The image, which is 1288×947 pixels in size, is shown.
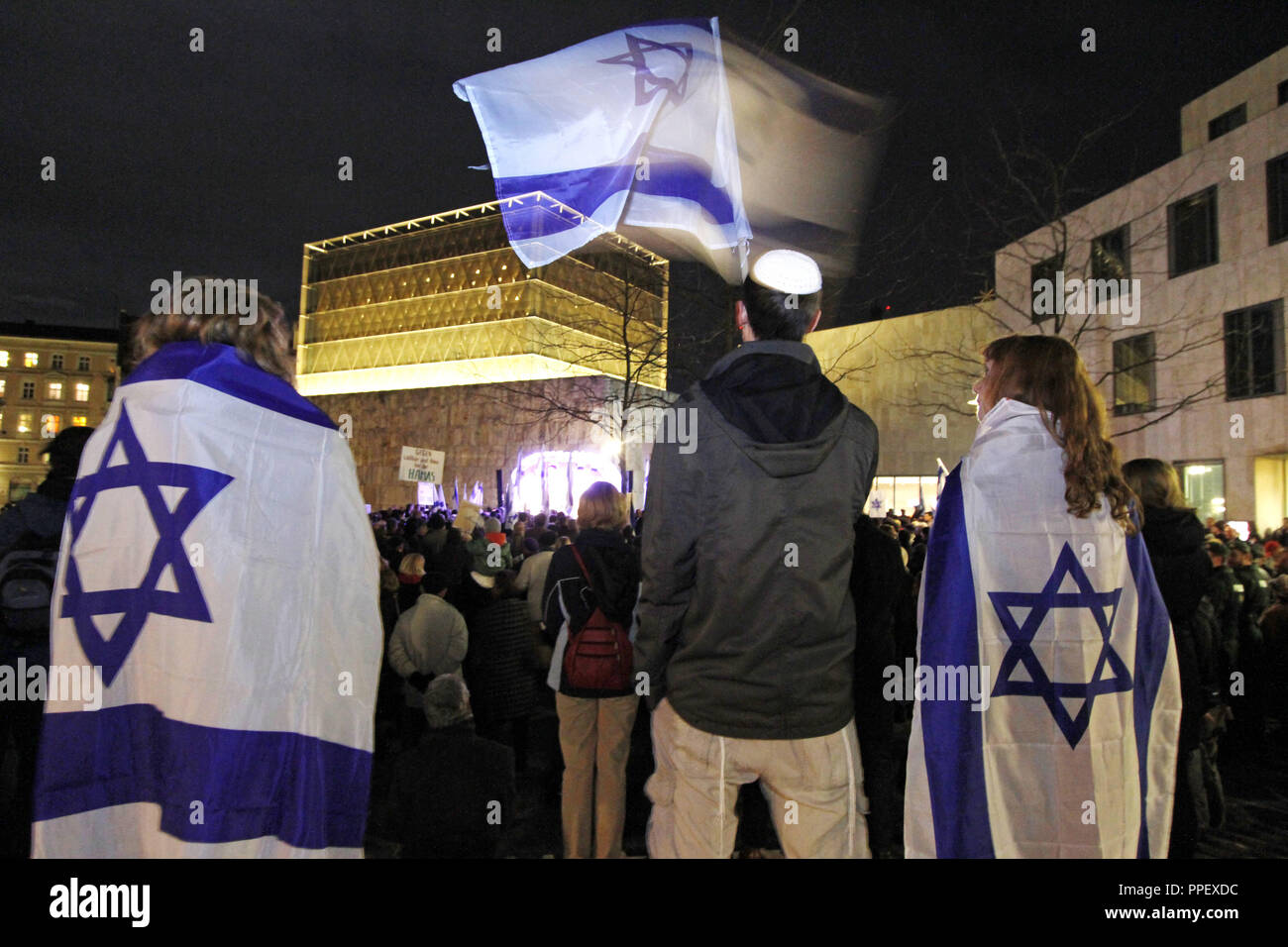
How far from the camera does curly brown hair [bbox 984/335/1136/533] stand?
249cm

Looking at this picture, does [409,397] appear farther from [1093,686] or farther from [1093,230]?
[1093,686]

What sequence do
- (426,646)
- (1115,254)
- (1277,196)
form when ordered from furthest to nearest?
(1115,254) < (1277,196) < (426,646)

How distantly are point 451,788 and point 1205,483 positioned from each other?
80.6 feet

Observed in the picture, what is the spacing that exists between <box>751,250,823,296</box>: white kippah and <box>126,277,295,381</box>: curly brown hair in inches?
56.5

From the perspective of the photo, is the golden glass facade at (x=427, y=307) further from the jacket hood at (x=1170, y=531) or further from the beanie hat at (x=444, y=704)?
the jacket hood at (x=1170, y=531)

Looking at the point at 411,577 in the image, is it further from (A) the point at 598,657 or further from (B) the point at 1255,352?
(B) the point at 1255,352

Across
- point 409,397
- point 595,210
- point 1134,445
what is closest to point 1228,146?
point 1134,445

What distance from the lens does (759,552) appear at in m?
2.29

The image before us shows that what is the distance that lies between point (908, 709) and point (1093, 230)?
22.2 meters

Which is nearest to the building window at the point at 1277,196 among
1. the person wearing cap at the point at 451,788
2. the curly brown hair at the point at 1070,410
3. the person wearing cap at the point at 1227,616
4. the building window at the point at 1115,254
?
the building window at the point at 1115,254

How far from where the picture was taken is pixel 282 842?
215 centimetres

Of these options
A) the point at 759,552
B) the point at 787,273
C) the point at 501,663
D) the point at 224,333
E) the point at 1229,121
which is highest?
the point at 1229,121

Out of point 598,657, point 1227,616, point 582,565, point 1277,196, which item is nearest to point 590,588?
point 582,565

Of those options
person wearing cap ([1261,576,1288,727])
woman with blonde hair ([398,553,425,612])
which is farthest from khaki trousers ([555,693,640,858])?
person wearing cap ([1261,576,1288,727])
